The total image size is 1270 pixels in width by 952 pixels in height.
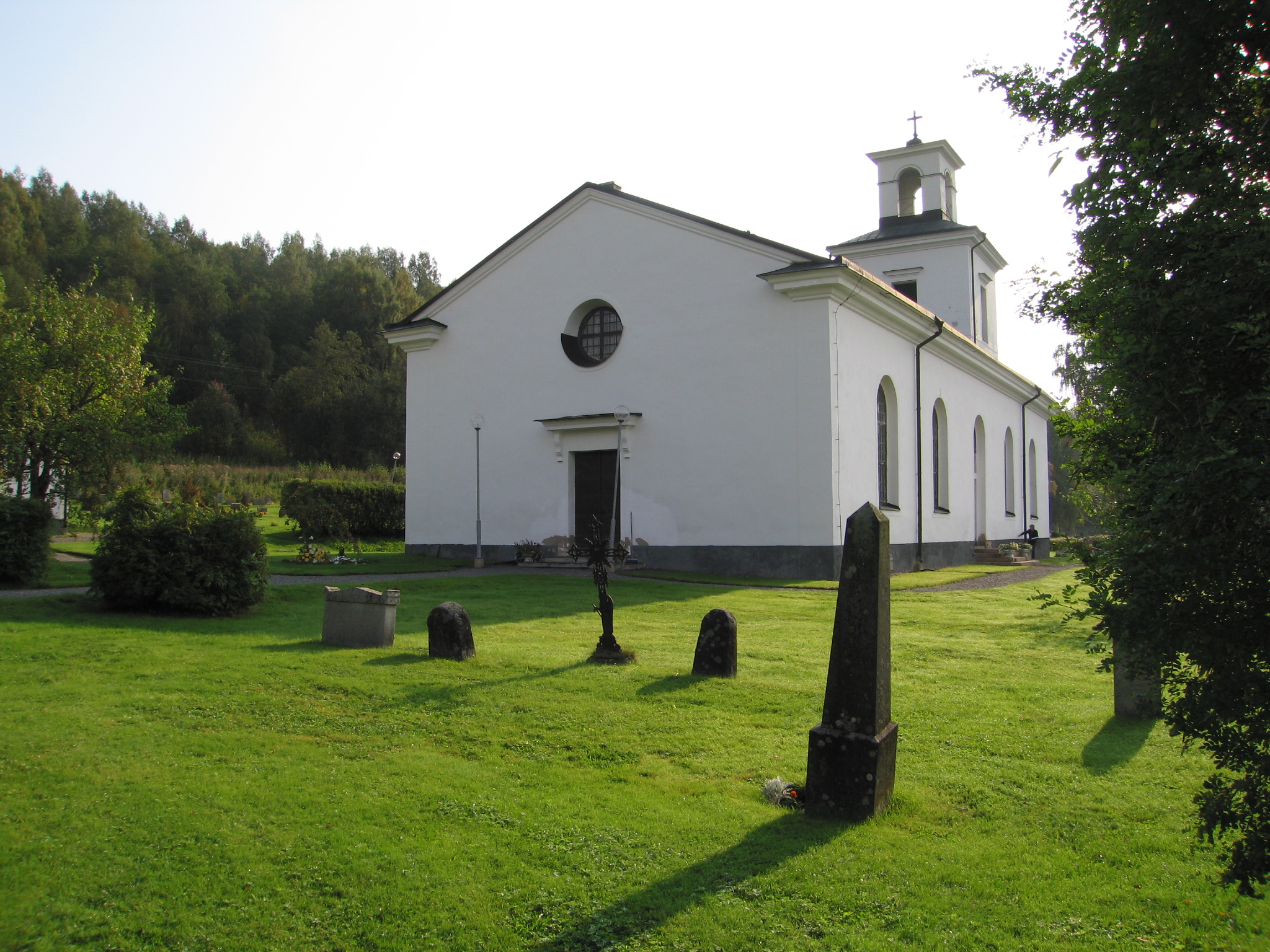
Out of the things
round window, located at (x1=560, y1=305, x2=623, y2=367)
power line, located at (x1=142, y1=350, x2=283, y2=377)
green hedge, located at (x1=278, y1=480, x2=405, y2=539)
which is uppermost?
power line, located at (x1=142, y1=350, x2=283, y2=377)

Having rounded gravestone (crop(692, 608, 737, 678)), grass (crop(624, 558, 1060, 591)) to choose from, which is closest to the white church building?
grass (crop(624, 558, 1060, 591))

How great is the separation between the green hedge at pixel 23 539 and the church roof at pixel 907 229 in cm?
2839

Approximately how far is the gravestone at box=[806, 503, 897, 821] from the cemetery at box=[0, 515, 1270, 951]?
17mm

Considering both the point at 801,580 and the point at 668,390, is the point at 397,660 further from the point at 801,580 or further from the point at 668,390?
the point at 668,390

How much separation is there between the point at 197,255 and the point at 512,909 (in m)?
73.6

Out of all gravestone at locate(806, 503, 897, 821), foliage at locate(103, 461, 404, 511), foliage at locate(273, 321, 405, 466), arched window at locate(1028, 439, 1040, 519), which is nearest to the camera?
gravestone at locate(806, 503, 897, 821)

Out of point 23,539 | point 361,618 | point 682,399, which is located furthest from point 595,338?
point 361,618

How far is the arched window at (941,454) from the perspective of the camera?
27.8m

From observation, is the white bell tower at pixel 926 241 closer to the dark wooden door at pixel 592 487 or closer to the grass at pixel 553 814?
the dark wooden door at pixel 592 487

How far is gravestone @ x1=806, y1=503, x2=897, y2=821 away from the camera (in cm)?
507

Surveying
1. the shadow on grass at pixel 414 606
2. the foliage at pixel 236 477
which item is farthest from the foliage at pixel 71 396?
the foliage at pixel 236 477

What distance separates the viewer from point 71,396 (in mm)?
18453

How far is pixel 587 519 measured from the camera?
932 inches

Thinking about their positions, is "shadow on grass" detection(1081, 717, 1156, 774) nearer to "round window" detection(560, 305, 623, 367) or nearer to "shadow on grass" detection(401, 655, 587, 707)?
"shadow on grass" detection(401, 655, 587, 707)
